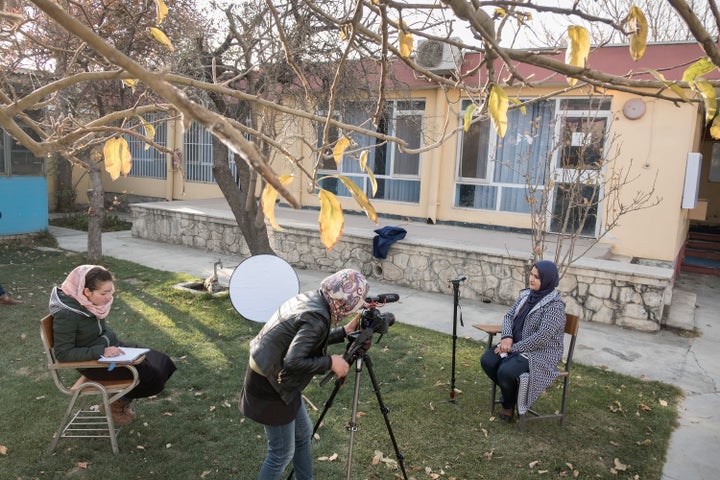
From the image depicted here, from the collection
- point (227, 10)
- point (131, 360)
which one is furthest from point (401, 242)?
point (131, 360)

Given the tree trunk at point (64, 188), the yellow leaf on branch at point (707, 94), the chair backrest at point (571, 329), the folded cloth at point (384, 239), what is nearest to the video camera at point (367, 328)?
the chair backrest at point (571, 329)

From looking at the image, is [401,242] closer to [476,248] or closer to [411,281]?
[411,281]

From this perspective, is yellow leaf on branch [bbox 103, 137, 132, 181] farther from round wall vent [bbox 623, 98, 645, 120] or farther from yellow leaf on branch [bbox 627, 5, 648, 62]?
round wall vent [bbox 623, 98, 645, 120]

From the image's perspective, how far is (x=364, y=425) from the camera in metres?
4.52

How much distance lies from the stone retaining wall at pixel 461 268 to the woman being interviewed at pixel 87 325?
176 inches

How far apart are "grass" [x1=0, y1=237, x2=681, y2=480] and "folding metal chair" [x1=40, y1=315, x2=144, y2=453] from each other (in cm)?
11

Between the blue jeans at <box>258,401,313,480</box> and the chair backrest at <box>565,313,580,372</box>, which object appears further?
the chair backrest at <box>565,313,580,372</box>

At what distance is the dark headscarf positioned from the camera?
15.2 ft

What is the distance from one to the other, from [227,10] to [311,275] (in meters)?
4.74

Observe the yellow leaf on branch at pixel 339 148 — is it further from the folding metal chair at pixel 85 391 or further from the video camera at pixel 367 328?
the folding metal chair at pixel 85 391

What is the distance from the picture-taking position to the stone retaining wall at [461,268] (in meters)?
7.50

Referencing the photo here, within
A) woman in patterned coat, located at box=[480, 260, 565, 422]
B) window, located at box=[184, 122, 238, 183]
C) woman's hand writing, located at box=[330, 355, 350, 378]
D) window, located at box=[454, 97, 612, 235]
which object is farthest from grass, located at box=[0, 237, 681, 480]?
window, located at box=[184, 122, 238, 183]

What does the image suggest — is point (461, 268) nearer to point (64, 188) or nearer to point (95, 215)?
point (95, 215)

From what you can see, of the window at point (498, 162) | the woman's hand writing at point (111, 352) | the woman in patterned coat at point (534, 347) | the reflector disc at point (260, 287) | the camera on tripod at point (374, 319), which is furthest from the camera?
the window at point (498, 162)
